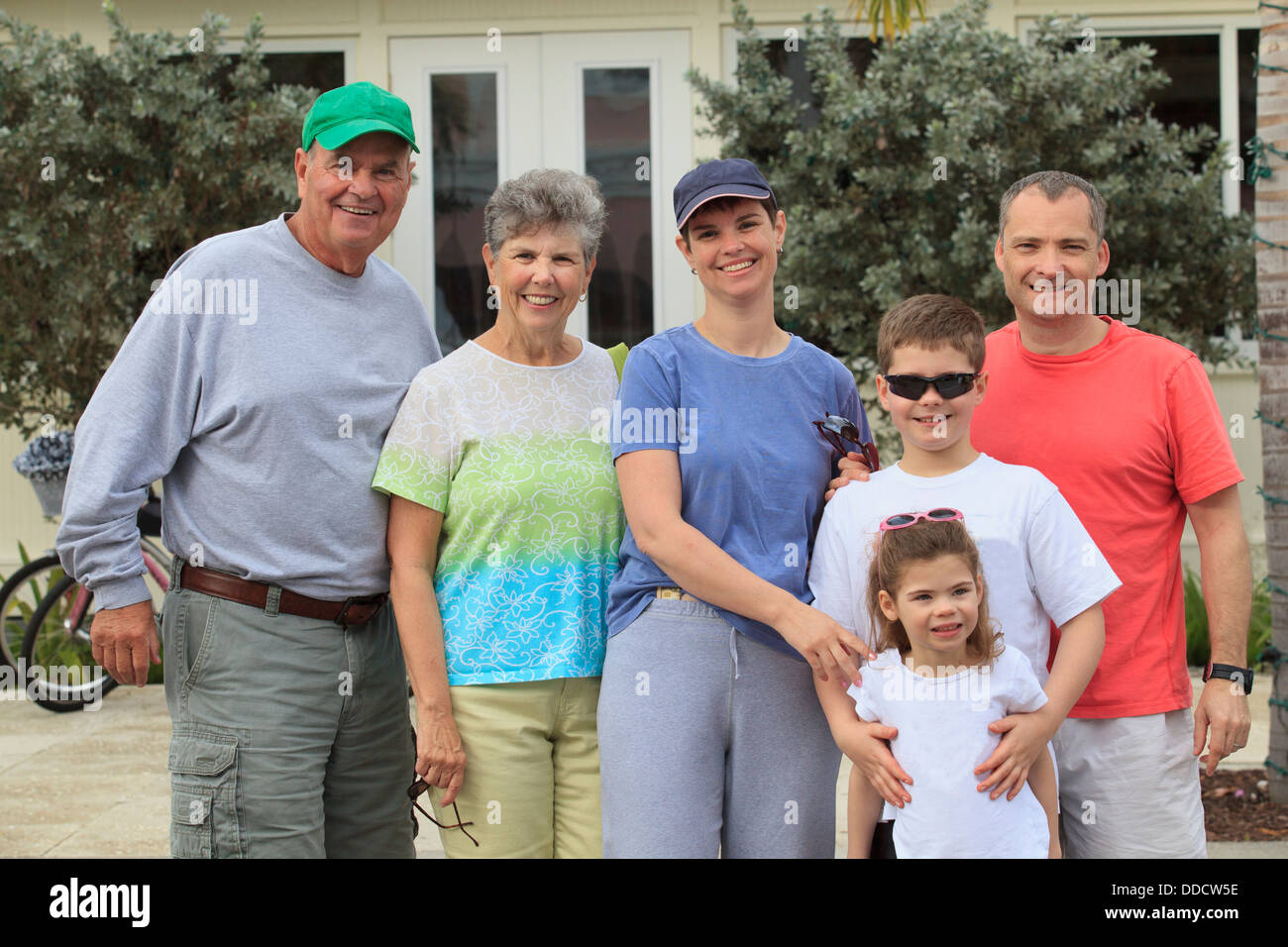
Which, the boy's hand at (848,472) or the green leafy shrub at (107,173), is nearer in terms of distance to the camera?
the boy's hand at (848,472)

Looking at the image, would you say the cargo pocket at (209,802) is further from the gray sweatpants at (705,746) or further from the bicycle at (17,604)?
the bicycle at (17,604)

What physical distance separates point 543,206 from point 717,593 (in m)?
0.97

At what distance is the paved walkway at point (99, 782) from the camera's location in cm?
480

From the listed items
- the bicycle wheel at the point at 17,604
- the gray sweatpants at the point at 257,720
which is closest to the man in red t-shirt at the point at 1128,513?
the gray sweatpants at the point at 257,720

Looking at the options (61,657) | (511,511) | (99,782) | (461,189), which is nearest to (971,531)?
(511,511)

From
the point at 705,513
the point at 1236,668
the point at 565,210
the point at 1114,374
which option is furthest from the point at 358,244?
the point at 1236,668

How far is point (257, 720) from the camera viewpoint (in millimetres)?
2738

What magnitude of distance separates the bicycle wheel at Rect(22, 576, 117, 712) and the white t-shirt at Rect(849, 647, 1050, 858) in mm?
5778

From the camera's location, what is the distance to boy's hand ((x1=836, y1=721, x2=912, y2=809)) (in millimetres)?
2400

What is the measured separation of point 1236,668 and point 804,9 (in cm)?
723

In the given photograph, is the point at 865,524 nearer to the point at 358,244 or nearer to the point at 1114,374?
the point at 1114,374

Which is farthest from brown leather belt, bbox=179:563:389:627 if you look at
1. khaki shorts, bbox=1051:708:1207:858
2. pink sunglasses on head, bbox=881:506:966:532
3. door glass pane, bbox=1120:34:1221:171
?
door glass pane, bbox=1120:34:1221:171

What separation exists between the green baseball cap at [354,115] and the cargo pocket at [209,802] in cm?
140

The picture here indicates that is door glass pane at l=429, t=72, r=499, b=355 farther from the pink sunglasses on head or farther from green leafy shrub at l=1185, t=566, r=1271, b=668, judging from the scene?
the pink sunglasses on head
